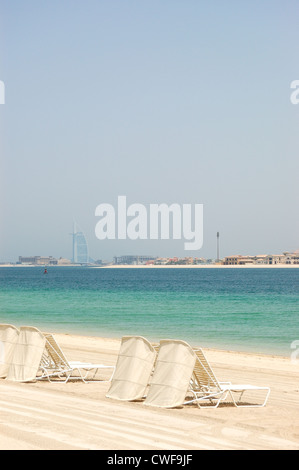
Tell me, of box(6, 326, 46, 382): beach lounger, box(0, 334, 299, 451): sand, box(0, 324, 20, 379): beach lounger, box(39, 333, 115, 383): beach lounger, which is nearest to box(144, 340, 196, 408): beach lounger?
box(0, 334, 299, 451): sand

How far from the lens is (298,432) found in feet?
23.6

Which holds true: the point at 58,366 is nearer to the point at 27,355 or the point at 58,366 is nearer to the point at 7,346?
the point at 27,355

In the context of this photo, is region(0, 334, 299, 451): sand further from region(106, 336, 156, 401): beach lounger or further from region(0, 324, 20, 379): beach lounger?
region(0, 324, 20, 379): beach lounger

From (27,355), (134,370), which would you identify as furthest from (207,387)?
(27,355)

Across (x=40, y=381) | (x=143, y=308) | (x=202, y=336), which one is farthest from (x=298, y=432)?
(x=143, y=308)

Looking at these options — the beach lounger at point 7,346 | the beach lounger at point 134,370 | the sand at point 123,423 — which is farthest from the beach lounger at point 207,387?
the beach lounger at point 7,346

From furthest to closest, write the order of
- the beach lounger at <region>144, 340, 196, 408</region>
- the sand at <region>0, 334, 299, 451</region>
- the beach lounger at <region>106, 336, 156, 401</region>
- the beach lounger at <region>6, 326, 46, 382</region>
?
1. the beach lounger at <region>6, 326, 46, 382</region>
2. the beach lounger at <region>106, 336, 156, 401</region>
3. the beach lounger at <region>144, 340, 196, 408</region>
4. the sand at <region>0, 334, 299, 451</region>

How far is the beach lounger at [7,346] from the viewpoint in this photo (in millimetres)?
11094

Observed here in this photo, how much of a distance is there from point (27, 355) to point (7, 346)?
58 centimetres

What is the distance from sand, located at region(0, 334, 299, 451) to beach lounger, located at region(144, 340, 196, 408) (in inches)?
7.5

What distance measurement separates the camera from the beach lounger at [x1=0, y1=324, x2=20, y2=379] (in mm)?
11094

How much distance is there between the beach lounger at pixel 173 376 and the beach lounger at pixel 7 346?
121 inches

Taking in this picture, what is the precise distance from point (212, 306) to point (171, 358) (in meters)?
38.6
